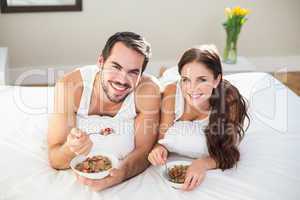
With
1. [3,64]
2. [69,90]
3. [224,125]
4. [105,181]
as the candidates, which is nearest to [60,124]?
[69,90]

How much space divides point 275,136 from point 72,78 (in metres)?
0.88

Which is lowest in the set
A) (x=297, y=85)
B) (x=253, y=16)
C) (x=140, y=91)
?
(x=297, y=85)

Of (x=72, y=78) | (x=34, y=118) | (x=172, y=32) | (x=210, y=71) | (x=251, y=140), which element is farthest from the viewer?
(x=172, y=32)

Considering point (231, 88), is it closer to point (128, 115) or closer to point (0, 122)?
point (128, 115)

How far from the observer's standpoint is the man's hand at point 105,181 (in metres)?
1.30

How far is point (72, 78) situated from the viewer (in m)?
1.46

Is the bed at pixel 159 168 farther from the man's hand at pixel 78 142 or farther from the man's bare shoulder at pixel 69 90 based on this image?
the man's bare shoulder at pixel 69 90

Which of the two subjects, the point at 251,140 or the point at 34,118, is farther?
A: the point at 34,118

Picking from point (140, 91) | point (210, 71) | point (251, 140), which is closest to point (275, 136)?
point (251, 140)

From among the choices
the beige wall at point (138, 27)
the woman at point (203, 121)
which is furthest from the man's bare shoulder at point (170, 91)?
the beige wall at point (138, 27)

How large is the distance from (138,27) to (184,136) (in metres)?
1.94

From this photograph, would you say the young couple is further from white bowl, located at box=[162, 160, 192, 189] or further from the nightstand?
the nightstand

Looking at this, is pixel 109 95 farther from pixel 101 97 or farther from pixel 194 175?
pixel 194 175

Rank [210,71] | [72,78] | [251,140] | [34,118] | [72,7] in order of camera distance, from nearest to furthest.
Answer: [210,71]
[72,78]
[251,140]
[34,118]
[72,7]
